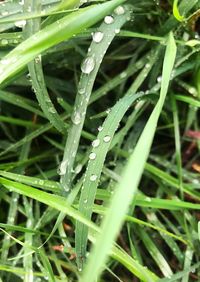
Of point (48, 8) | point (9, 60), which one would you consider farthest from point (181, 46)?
point (9, 60)

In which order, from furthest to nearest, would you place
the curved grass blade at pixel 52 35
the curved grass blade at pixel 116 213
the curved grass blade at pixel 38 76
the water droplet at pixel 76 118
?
the water droplet at pixel 76 118
the curved grass blade at pixel 38 76
the curved grass blade at pixel 52 35
the curved grass blade at pixel 116 213

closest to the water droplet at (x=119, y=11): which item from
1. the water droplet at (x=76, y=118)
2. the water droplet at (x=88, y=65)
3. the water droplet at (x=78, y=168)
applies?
the water droplet at (x=88, y=65)

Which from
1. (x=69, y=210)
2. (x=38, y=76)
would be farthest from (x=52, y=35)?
(x=69, y=210)

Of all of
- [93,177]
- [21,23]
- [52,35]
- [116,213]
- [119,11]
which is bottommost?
[116,213]

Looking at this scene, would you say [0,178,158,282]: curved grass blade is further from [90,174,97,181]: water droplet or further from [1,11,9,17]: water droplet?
[1,11,9,17]: water droplet

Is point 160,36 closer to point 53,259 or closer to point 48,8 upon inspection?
point 48,8

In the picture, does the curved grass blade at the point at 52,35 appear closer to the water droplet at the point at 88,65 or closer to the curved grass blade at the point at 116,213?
the water droplet at the point at 88,65

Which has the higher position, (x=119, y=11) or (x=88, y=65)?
(x=119, y=11)

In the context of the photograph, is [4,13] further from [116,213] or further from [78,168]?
[116,213]
